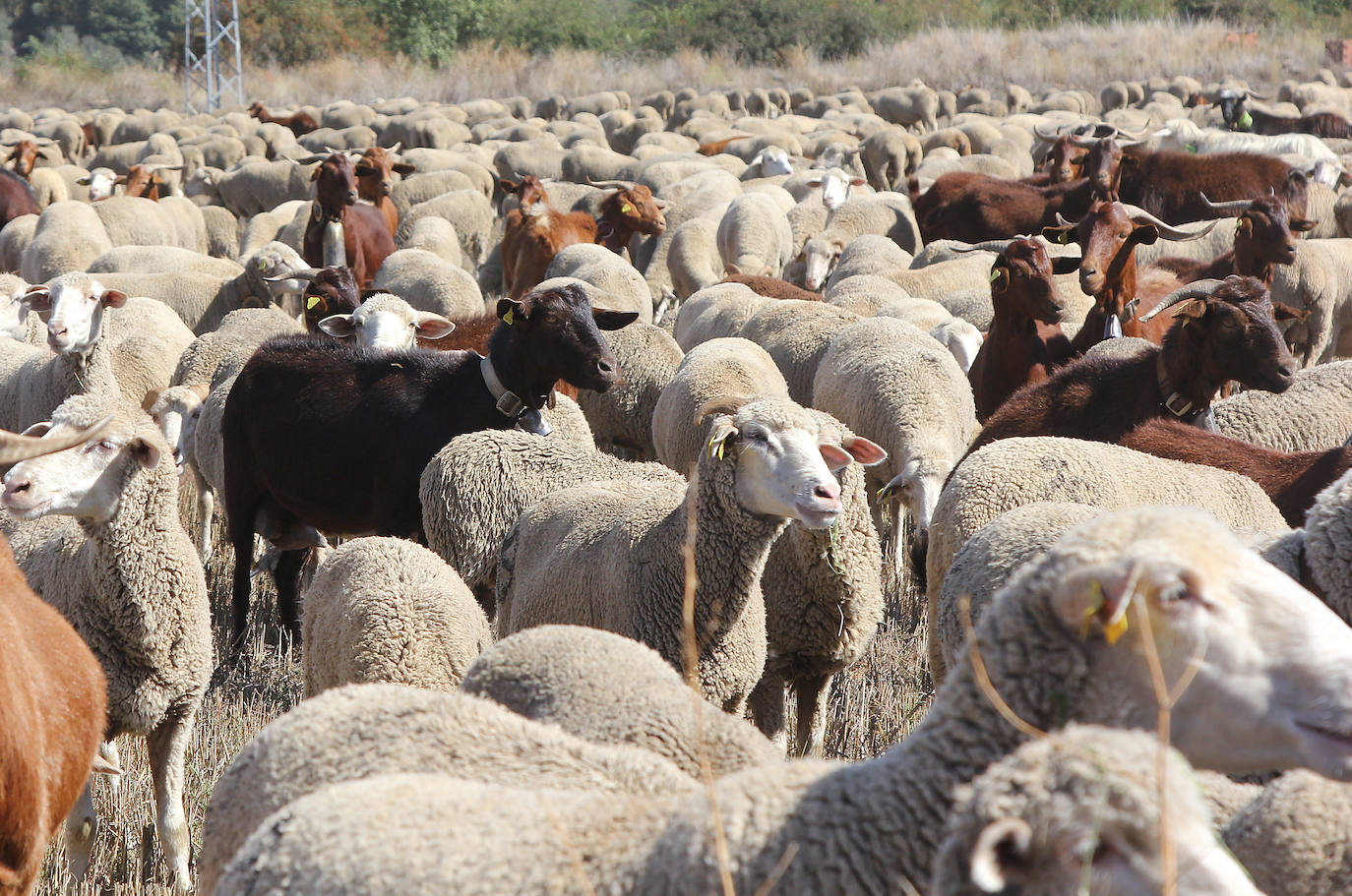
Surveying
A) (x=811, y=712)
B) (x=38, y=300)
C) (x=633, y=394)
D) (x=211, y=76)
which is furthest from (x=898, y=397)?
(x=211, y=76)

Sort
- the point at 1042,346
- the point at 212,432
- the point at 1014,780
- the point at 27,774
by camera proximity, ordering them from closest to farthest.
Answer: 1. the point at 1014,780
2. the point at 27,774
3. the point at 212,432
4. the point at 1042,346

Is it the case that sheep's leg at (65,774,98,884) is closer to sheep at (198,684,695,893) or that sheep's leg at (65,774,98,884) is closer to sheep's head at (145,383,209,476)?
sheep at (198,684,695,893)

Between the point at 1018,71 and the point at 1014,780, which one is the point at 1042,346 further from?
the point at 1018,71

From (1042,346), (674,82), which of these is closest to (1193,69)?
(674,82)

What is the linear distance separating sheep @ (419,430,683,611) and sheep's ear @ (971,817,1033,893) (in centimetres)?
380

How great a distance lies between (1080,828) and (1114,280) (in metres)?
7.38

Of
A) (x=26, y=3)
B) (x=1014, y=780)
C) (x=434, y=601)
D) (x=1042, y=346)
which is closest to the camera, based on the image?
(x=1014, y=780)

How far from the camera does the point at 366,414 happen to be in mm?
6148

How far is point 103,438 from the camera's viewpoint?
4.32m

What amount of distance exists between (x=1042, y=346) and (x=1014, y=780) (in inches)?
255

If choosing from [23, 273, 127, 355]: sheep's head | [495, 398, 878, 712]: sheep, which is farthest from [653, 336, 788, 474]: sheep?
[23, 273, 127, 355]: sheep's head

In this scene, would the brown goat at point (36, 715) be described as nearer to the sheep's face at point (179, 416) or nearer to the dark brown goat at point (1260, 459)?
the sheep's face at point (179, 416)

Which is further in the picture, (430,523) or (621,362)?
(621,362)

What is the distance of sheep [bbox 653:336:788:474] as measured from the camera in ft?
22.7
